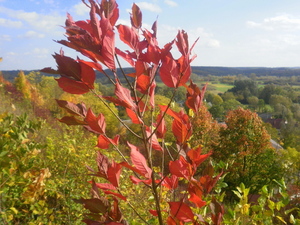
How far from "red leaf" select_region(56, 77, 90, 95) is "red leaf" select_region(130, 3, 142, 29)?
0.34 m

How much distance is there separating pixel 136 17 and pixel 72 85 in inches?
15.1

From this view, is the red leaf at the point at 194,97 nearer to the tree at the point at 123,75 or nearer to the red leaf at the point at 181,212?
the tree at the point at 123,75

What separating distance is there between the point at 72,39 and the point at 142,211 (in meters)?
2.76

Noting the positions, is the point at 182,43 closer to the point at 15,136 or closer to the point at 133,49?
the point at 133,49

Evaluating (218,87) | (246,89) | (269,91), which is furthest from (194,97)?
(218,87)

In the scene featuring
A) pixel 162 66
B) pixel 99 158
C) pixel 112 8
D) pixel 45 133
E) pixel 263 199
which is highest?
pixel 112 8

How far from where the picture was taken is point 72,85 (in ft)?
2.79

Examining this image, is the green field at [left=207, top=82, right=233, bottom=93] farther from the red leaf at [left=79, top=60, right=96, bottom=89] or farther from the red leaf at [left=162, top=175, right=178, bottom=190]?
the red leaf at [left=79, top=60, right=96, bottom=89]

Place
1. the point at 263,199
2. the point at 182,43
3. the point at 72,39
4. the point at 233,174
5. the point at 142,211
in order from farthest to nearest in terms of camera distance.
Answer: the point at 233,174 < the point at 142,211 < the point at 263,199 < the point at 182,43 < the point at 72,39

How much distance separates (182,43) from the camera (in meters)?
0.87

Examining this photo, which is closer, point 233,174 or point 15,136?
point 15,136

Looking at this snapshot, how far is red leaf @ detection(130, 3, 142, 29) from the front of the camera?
94 centimetres

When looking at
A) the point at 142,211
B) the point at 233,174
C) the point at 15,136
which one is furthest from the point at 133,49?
the point at 233,174

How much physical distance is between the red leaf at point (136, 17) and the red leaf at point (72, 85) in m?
0.34
